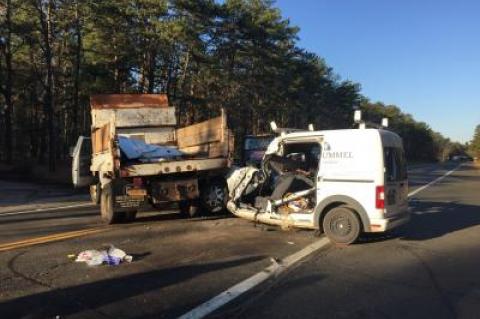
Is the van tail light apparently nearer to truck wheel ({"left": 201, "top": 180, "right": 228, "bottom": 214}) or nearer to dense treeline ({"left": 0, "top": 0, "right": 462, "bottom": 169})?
truck wheel ({"left": 201, "top": 180, "right": 228, "bottom": 214})

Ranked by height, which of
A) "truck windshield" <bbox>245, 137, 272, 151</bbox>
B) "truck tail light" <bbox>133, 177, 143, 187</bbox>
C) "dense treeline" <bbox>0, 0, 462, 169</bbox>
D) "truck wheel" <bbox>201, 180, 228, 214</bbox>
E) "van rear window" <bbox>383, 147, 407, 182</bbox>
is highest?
"dense treeline" <bbox>0, 0, 462, 169</bbox>

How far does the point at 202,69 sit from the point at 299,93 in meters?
18.2

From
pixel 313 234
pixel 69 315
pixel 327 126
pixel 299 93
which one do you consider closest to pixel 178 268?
pixel 69 315

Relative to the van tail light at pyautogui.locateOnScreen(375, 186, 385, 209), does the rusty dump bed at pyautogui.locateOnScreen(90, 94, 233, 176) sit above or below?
above

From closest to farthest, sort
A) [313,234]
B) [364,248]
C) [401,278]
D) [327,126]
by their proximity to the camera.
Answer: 1. [401,278]
2. [364,248]
3. [313,234]
4. [327,126]

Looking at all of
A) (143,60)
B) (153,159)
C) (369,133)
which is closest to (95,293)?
(369,133)

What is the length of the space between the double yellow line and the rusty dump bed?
53.4 inches

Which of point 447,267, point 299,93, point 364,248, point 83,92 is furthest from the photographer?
point 299,93

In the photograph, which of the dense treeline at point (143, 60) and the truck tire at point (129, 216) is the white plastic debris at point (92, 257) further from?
the dense treeline at point (143, 60)

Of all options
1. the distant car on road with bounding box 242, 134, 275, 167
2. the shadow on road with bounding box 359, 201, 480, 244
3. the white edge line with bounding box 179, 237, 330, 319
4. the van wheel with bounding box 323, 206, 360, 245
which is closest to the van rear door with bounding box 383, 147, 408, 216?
the van wheel with bounding box 323, 206, 360, 245

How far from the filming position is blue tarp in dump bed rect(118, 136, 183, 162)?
12.1 metres

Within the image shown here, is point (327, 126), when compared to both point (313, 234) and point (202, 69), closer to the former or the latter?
point (202, 69)

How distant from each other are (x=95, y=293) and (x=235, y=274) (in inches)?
70.9

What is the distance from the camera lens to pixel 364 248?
30.1 feet
